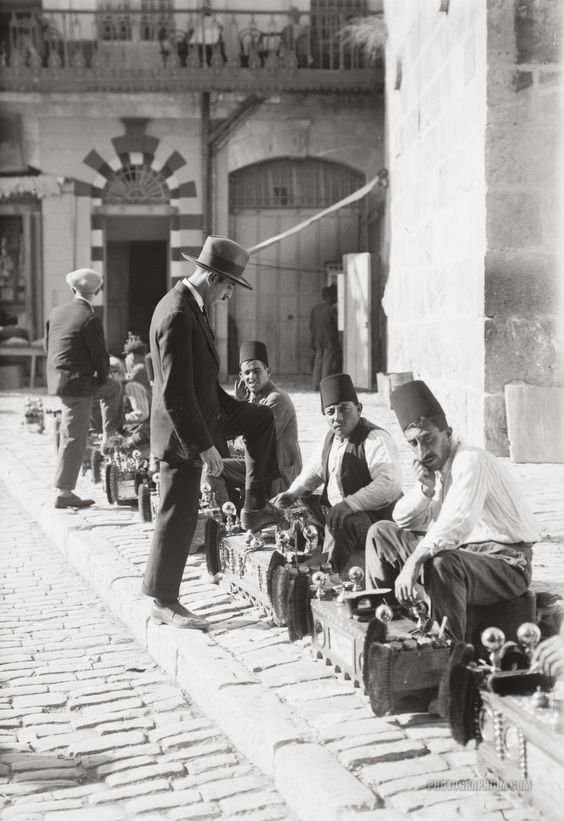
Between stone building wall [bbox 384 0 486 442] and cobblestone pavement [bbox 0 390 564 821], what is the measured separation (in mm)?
3654

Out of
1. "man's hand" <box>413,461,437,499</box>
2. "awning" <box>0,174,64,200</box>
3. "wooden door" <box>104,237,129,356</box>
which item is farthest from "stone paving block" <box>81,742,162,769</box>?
"wooden door" <box>104,237,129,356</box>

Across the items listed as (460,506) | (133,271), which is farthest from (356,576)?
(133,271)

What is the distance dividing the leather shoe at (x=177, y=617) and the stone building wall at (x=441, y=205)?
5369mm

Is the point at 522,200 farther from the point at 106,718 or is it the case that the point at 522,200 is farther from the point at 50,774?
the point at 50,774

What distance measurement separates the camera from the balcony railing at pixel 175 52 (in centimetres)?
2019

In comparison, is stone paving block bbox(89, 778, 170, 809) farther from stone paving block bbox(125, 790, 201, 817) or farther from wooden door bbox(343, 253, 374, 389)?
wooden door bbox(343, 253, 374, 389)

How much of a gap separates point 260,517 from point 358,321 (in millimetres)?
13137

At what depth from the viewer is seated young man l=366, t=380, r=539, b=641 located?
175 inches

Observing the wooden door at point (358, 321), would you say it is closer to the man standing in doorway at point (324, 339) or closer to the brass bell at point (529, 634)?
the man standing in doorway at point (324, 339)

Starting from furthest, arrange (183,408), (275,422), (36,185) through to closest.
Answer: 1. (36,185)
2. (275,422)
3. (183,408)

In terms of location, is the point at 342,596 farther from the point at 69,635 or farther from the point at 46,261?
the point at 46,261

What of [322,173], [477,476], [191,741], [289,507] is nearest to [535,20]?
[289,507]

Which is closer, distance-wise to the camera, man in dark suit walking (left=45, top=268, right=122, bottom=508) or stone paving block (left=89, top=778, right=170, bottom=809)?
stone paving block (left=89, top=778, right=170, bottom=809)

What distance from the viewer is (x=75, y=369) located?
897cm
